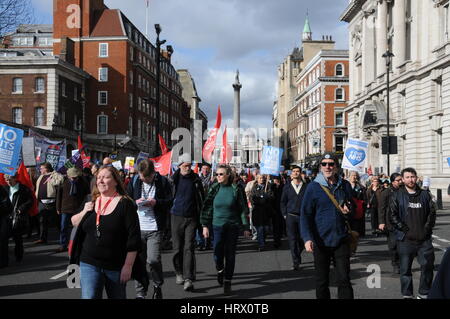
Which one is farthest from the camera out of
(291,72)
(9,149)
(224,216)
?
(291,72)

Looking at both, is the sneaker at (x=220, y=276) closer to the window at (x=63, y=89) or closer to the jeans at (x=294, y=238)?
the jeans at (x=294, y=238)

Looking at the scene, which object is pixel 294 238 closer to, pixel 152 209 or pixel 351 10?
pixel 152 209

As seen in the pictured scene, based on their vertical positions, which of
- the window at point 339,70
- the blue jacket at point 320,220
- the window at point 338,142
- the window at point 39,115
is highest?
the window at point 339,70

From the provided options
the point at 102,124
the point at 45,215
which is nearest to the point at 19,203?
the point at 45,215

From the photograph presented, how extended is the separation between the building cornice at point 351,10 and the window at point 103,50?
90.3 ft

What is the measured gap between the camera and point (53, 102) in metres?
52.3

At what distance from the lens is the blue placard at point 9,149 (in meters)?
10.2

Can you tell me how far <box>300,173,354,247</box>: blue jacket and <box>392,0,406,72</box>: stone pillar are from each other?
37.5 meters

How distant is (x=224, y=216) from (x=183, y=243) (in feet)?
2.80

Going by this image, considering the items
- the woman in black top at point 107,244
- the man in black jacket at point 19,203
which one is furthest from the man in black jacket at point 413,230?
the man in black jacket at point 19,203

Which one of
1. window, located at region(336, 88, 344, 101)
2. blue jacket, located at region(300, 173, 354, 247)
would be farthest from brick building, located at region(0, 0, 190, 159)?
blue jacket, located at region(300, 173, 354, 247)

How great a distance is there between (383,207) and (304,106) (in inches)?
3160

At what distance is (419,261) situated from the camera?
717 cm
